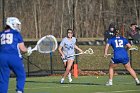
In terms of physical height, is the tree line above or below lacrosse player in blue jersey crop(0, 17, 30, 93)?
above

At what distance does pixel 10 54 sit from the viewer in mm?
12789

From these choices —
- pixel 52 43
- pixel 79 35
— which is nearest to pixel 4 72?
pixel 52 43

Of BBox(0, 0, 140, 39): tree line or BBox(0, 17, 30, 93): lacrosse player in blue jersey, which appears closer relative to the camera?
BBox(0, 17, 30, 93): lacrosse player in blue jersey

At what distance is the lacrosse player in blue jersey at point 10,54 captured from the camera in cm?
1274

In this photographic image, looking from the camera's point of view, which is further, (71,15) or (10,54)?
(71,15)

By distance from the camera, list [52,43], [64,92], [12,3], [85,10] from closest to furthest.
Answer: [64,92] → [52,43] → [12,3] → [85,10]

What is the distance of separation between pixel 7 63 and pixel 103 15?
4516 centimetres

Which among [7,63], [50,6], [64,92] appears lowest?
[64,92]

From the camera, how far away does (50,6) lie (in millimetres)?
55938

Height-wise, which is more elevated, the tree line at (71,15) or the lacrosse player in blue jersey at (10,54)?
the tree line at (71,15)

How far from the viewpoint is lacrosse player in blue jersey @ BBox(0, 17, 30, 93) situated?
41.8ft

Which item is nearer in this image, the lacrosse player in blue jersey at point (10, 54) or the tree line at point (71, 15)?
the lacrosse player in blue jersey at point (10, 54)

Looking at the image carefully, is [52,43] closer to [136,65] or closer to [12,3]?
[136,65]

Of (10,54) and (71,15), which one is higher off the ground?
(71,15)
